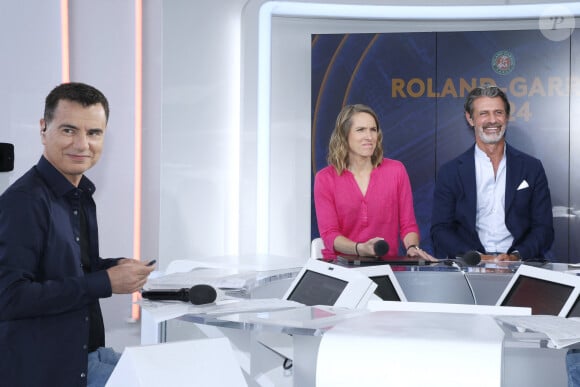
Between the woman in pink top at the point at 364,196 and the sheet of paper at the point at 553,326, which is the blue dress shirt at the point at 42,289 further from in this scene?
the woman in pink top at the point at 364,196

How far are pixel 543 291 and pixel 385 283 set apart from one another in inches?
22.6

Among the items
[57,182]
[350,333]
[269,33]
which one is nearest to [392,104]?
[269,33]

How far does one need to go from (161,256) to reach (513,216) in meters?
2.55

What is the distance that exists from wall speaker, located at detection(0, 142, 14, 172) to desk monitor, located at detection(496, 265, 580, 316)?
251 centimetres

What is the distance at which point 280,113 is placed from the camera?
Result: 6094 millimetres

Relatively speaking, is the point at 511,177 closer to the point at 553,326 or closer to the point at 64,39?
the point at 553,326

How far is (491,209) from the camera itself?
4566mm

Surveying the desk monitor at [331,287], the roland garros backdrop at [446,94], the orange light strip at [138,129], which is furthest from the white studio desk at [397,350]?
the roland garros backdrop at [446,94]

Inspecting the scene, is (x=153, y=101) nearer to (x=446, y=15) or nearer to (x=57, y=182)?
(x=446, y=15)

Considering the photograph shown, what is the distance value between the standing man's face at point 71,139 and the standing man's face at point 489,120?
121 inches

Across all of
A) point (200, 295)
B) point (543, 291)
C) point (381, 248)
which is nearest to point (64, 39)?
point (381, 248)

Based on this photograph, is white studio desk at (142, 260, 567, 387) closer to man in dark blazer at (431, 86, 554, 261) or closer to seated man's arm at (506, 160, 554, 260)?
man in dark blazer at (431, 86, 554, 261)

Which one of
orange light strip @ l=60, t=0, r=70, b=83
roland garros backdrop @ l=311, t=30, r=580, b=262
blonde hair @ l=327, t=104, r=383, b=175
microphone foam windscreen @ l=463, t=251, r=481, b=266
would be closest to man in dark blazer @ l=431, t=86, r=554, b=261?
blonde hair @ l=327, t=104, r=383, b=175

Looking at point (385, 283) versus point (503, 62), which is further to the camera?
point (503, 62)
